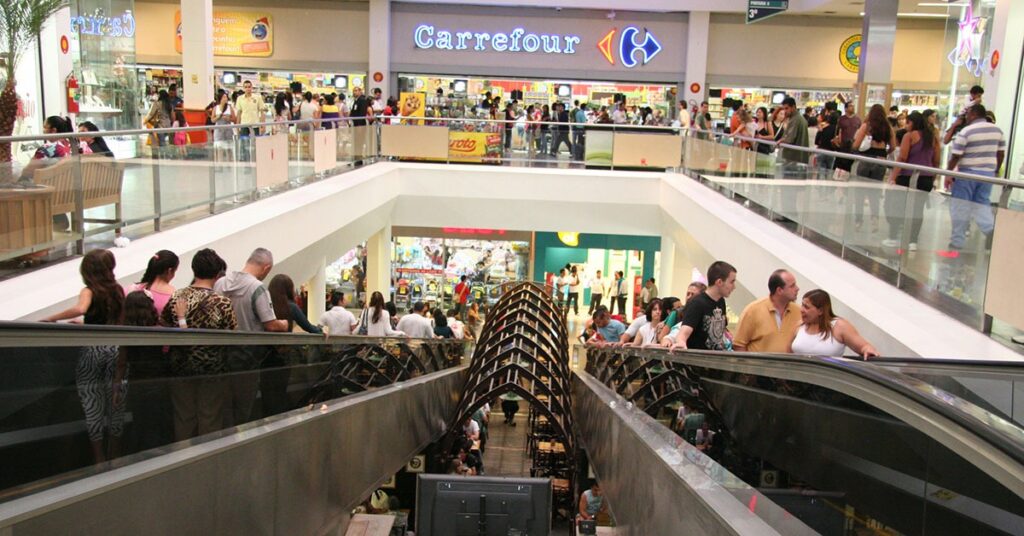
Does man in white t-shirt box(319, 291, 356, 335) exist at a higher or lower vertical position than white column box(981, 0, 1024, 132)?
lower

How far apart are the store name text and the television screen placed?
22.5m

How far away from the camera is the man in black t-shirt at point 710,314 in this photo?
7008 mm

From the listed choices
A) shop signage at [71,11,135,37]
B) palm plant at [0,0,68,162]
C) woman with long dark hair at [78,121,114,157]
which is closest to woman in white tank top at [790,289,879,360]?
woman with long dark hair at [78,121,114,157]

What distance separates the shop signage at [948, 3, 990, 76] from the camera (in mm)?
15492

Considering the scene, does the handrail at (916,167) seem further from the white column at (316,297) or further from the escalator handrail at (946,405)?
the white column at (316,297)

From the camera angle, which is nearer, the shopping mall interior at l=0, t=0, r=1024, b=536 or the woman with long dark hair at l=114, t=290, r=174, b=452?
the shopping mall interior at l=0, t=0, r=1024, b=536

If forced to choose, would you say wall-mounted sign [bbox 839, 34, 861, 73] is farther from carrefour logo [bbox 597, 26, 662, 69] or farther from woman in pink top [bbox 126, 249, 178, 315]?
woman in pink top [bbox 126, 249, 178, 315]

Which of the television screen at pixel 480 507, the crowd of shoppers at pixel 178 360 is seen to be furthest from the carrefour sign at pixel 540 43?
the television screen at pixel 480 507

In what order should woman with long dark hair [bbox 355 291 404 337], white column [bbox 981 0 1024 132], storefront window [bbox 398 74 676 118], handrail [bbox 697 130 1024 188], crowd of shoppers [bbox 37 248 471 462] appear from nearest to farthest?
crowd of shoppers [bbox 37 248 471 462] < handrail [bbox 697 130 1024 188] < woman with long dark hair [bbox 355 291 404 337] < white column [bbox 981 0 1024 132] < storefront window [bbox 398 74 676 118]

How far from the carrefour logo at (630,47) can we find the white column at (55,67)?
15.4 metres

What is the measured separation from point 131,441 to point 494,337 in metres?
8.43

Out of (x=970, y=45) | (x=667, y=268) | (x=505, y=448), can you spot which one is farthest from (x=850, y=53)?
(x=505, y=448)

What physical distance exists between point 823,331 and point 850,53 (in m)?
24.3

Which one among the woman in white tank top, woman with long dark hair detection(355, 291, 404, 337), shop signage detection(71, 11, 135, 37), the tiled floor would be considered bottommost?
the tiled floor
